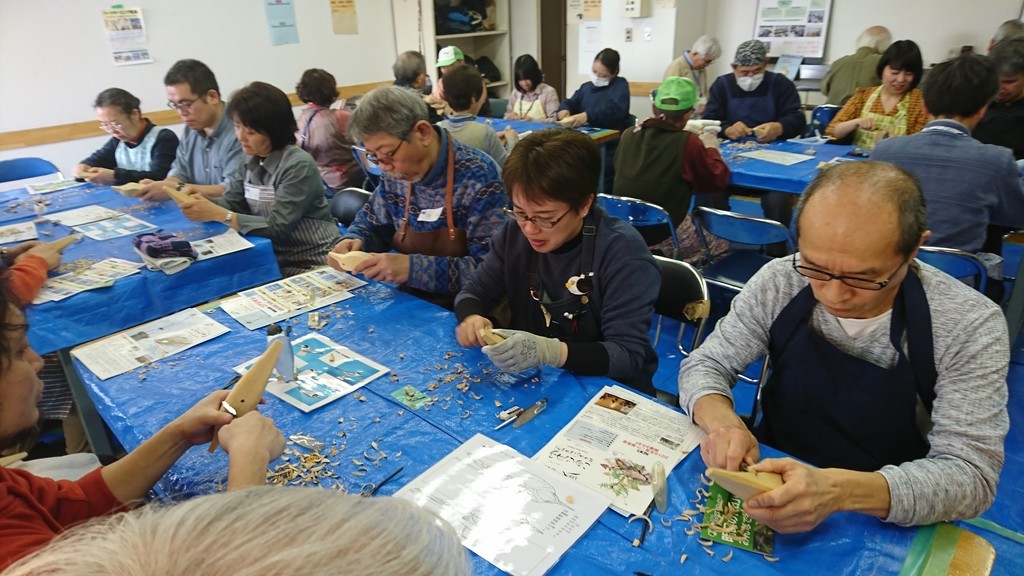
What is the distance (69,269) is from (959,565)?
3153 millimetres

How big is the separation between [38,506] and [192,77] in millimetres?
2995

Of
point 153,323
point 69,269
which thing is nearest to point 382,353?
point 153,323

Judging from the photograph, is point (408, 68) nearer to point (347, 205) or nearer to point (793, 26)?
point (347, 205)

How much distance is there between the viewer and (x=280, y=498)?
21.3 inches

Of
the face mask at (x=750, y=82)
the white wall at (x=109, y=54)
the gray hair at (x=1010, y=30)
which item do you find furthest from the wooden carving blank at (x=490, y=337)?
the gray hair at (x=1010, y=30)

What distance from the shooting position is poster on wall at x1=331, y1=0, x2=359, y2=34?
6547 millimetres

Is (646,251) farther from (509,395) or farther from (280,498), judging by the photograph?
(280,498)

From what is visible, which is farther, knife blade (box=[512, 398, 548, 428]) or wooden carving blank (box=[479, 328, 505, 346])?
wooden carving blank (box=[479, 328, 505, 346])

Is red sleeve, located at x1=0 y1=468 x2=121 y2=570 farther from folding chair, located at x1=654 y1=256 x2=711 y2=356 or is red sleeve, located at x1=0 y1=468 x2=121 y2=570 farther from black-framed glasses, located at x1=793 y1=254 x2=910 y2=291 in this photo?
folding chair, located at x1=654 y1=256 x2=711 y2=356

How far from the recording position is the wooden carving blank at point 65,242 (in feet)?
8.37

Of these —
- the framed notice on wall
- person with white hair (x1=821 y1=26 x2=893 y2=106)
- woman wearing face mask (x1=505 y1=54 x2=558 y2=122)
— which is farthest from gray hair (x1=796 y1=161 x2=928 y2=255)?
the framed notice on wall

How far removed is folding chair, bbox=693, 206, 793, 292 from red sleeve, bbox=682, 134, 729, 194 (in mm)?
519

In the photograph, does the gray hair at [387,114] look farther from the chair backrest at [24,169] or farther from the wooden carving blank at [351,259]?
the chair backrest at [24,169]

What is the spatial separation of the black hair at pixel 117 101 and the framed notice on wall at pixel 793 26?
6618mm
